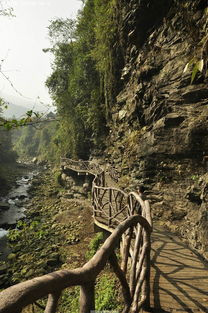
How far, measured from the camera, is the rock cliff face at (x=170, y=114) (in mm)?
6219

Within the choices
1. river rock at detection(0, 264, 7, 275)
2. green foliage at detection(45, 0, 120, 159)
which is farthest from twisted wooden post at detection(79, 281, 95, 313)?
green foliage at detection(45, 0, 120, 159)

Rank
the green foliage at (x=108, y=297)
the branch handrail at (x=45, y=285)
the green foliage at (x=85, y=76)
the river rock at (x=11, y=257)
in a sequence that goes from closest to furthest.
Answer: the branch handrail at (x=45, y=285) < the green foliage at (x=108, y=297) < the river rock at (x=11, y=257) < the green foliage at (x=85, y=76)

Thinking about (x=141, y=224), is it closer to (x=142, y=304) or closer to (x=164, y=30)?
(x=142, y=304)

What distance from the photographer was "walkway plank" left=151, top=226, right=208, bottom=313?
113 inches

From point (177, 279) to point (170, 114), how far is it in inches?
239

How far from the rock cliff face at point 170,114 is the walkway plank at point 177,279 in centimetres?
77

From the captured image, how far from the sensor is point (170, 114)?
7.88 meters

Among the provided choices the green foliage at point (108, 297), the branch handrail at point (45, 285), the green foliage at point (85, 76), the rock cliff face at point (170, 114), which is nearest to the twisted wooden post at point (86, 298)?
the branch handrail at point (45, 285)

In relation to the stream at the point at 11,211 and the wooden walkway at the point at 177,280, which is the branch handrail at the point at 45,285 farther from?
the stream at the point at 11,211

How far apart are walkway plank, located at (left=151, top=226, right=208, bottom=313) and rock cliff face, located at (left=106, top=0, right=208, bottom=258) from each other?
766mm

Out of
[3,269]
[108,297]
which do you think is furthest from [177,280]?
[3,269]

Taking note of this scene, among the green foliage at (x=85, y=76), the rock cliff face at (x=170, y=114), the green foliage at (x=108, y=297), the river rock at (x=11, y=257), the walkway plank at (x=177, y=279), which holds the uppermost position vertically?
the green foliage at (x=85, y=76)

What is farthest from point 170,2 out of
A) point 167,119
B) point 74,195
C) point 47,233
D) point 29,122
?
point 74,195

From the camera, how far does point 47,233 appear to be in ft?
37.4
